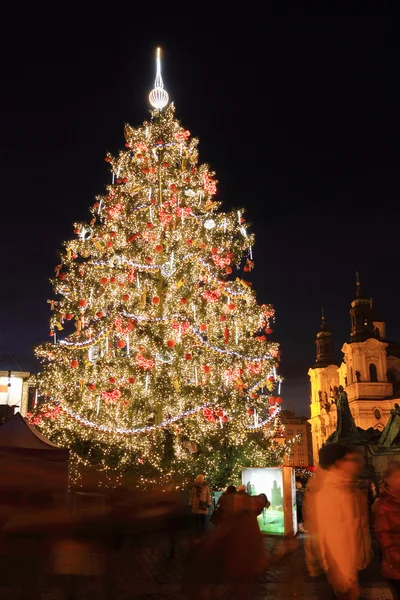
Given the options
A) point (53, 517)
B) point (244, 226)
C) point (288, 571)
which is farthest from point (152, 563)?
point (244, 226)

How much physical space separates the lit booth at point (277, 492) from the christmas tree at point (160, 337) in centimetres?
375

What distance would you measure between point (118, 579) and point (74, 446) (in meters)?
9.41

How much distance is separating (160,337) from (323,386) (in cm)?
8128

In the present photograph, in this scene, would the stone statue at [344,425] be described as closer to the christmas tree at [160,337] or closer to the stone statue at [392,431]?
the stone statue at [392,431]

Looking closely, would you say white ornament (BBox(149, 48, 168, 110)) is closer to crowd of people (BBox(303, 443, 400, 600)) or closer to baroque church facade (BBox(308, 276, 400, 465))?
crowd of people (BBox(303, 443, 400, 600))

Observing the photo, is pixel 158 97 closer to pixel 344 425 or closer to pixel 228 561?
pixel 344 425

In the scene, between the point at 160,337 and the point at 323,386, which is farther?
the point at 323,386

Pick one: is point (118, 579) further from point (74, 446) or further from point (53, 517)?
point (74, 446)

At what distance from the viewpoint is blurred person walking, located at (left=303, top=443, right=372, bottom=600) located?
15.7ft

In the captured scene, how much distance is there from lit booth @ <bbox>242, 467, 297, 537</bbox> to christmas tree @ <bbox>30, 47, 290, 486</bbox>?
3752mm

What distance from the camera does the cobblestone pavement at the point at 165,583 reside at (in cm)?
798

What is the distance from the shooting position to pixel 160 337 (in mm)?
18703

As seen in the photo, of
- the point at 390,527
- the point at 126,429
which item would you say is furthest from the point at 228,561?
the point at 126,429

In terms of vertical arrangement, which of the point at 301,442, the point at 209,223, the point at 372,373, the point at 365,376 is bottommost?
the point at 301,442
